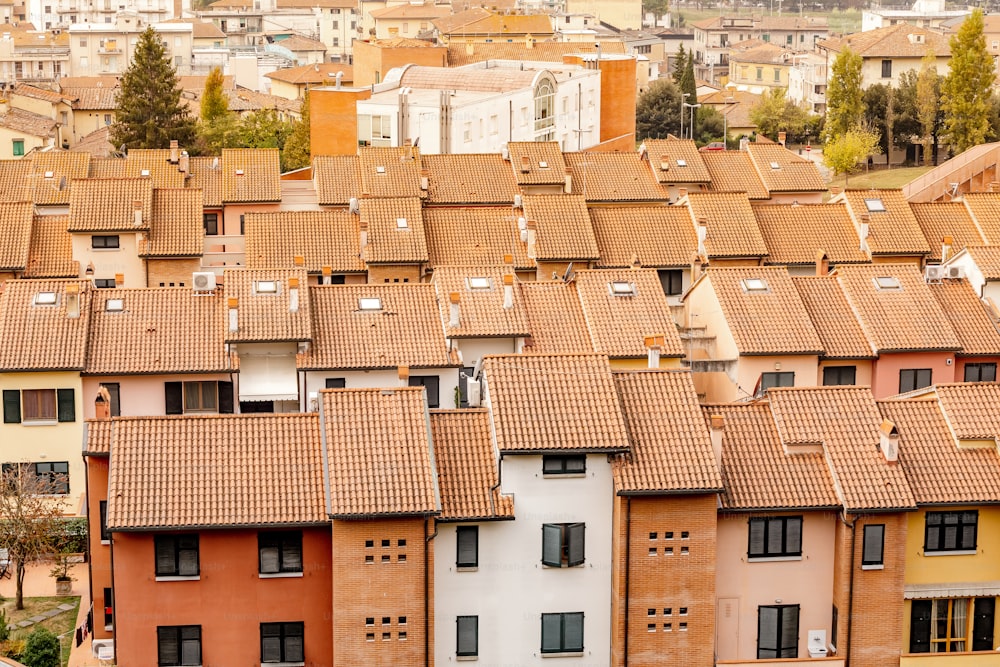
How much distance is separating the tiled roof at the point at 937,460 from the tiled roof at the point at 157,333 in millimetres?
20440

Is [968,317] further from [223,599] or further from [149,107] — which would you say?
[149,107]

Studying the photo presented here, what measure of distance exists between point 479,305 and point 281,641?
1729 centimetres

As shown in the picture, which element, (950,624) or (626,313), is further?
(626,313)

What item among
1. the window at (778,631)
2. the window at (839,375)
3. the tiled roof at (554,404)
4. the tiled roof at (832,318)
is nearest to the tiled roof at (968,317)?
the tiled roof at (832,318)

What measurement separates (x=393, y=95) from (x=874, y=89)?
3585cm

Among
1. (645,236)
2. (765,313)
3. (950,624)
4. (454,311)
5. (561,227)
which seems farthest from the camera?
(645,236)

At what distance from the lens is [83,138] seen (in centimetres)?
12356

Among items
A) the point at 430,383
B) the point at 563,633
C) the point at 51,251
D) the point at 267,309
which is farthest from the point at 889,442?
the point at 51,251

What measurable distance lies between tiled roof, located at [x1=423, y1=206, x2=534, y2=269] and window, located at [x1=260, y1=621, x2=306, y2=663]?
89.0ft

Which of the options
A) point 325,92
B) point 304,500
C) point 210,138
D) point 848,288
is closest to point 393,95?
point 325,92

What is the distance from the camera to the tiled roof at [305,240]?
209ft

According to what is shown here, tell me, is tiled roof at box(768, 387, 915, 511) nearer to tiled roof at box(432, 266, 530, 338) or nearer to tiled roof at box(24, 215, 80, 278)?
tiled roof at box(432, 266, 530, 338)

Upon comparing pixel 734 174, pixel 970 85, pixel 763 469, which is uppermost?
pixel 970 85

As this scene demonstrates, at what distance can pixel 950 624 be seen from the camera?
40.9 metres
